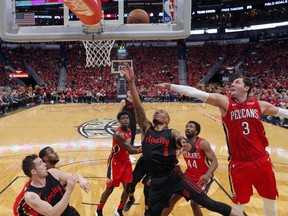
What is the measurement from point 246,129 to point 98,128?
9687 millimetres

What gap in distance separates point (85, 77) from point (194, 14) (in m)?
15.2

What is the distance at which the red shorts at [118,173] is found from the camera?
4664 mm

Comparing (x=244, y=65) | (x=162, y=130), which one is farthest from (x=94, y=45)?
(x=244, y=65)

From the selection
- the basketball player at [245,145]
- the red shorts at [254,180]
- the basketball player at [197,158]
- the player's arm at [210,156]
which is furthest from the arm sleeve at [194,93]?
the red shorts at [254,180]

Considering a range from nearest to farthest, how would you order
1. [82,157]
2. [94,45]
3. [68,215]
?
[68,215]
[94,45]
[82,157]

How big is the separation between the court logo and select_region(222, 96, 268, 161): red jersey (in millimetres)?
→ 7882

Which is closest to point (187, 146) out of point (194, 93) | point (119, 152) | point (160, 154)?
point (160, 154)

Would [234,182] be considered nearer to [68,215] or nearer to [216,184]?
[68,215]

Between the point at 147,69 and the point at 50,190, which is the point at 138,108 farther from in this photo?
the point at 147,69

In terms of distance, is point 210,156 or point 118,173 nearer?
point 210,156

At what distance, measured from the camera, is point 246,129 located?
363 cm

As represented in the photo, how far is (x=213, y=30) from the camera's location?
125 ft

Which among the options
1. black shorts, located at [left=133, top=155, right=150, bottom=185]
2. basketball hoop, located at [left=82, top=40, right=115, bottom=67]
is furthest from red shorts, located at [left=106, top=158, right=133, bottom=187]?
basketball hoop, located at [left=82, top=40, right=115, bottom=67]

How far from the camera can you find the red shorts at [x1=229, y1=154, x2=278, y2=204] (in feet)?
11.5
